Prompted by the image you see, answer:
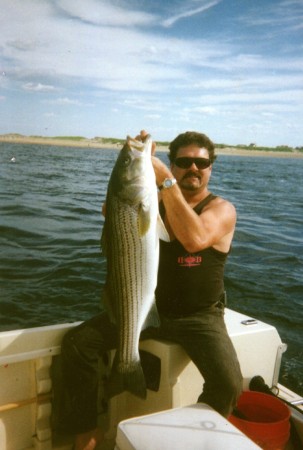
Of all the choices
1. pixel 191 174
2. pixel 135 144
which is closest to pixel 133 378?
pixel 135 144

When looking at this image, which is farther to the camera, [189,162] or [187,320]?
[189,162]

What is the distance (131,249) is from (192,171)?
1333 millimetres

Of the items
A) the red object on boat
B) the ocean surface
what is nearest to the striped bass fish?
the red object on boat

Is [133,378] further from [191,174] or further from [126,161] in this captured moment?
[191,174]

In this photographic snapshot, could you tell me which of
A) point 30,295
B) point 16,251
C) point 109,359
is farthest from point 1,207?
point 109,359

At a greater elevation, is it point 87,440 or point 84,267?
point 87,440

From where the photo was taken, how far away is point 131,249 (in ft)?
10.8

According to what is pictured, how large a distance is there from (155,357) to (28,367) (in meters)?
1.13

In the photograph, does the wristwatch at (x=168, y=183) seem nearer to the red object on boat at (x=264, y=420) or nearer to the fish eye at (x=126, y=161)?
the fish eye at (x=126, y=161)

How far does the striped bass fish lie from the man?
334 mm

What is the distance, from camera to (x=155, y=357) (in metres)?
3.96

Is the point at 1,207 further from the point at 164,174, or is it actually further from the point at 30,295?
the point at 164,174

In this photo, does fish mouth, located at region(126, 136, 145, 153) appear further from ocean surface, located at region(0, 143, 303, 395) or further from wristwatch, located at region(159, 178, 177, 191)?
ocean surface, located at region(0, 143, 303, 395)

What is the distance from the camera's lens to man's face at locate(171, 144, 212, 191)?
4.28 meters
